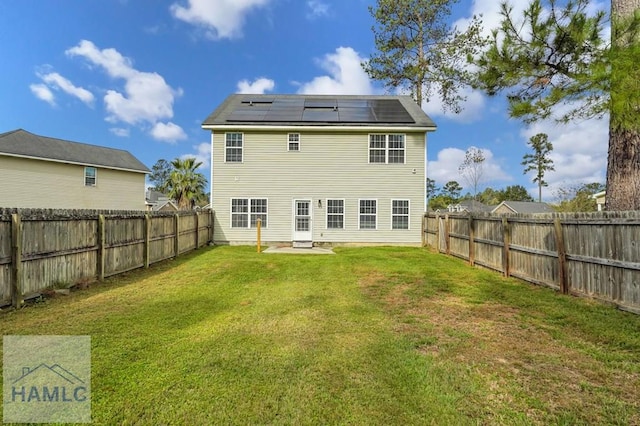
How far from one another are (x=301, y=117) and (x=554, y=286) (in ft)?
38.9

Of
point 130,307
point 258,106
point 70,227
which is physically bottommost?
point 130,307

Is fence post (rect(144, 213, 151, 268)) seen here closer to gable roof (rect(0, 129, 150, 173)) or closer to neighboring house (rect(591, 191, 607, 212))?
gable roof (rect(0, 129, 150, 173))

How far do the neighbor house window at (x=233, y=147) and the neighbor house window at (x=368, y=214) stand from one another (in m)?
6.13

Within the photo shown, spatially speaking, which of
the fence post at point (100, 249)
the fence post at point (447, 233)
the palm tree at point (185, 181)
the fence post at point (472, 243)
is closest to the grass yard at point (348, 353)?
the fence post at point (100, 249)

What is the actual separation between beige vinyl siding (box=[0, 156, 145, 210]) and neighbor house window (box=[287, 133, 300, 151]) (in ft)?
45.2

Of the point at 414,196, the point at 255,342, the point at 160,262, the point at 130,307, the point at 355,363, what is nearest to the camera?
A: the point at 355,363

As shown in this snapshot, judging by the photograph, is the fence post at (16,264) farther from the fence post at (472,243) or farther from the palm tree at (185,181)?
the palm tree at (185,181)

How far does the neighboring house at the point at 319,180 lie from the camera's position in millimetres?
14211

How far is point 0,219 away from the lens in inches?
186

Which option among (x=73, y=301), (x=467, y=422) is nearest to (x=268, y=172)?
(x=73, y=301)

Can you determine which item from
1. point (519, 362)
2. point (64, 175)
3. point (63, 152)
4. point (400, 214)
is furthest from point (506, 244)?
point (63, 152)

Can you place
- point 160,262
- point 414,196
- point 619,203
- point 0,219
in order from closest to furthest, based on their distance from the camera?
point 0,219 → point 619,203 → point 160,262 → point 414,196

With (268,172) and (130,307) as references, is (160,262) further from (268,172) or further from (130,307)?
(268,172)

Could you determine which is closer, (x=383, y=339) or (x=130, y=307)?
(x=383, y=339)
